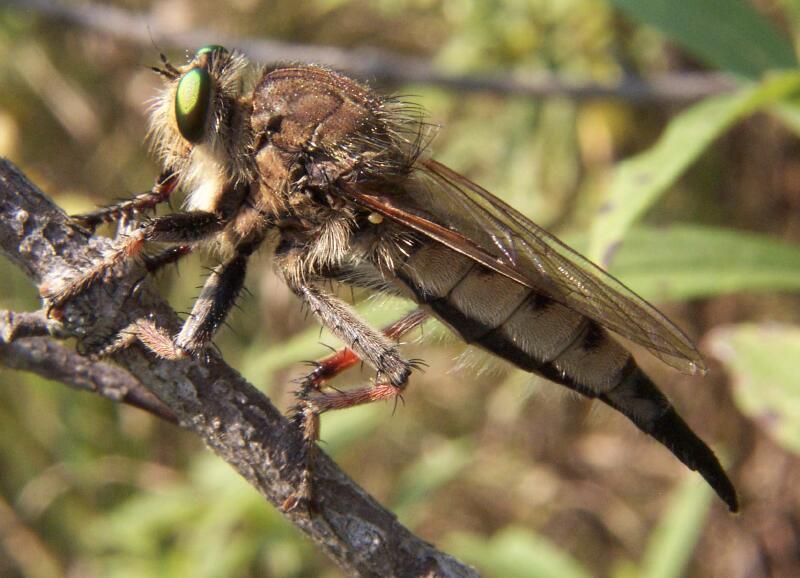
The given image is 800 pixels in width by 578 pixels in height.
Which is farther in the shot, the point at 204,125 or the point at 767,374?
the point at 767,374

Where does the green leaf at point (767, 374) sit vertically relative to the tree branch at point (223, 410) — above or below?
above

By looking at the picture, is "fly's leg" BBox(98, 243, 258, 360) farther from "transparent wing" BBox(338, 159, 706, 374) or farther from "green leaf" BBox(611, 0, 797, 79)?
"green leaf" BBox(611, 0, 797, 79)

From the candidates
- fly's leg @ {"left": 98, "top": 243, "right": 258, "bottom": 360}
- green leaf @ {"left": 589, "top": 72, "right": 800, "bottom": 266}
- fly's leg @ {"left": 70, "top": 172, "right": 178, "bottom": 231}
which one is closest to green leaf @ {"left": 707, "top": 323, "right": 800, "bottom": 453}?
green leaf @ {"left": 589, "top": 72, "right": 800, "bottom": 266}

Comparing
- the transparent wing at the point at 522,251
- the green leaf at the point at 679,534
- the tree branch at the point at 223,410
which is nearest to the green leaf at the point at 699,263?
the transparent wing at the point at 522,251

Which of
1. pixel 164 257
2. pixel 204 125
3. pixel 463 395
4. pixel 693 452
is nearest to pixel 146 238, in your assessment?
pixel 164 257

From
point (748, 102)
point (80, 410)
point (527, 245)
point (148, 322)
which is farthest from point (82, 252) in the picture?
point (80, 410)

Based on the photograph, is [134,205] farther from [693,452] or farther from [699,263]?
[699,263]


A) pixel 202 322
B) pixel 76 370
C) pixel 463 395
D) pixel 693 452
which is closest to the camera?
pixel 76 370

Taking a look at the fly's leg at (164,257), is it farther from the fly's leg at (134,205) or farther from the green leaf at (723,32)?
the green leaf at (723,32)
